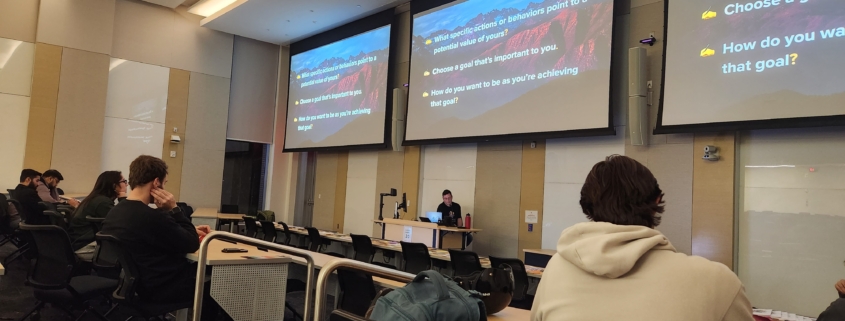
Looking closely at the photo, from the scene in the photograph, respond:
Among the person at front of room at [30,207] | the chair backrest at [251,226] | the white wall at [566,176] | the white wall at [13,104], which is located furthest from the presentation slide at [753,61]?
the white wall at [13,104]

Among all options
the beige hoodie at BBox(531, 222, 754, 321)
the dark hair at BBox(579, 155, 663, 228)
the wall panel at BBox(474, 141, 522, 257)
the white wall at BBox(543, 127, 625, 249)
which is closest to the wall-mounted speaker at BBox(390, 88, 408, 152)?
the wall panel at BBox(474, 141, 522, 257)

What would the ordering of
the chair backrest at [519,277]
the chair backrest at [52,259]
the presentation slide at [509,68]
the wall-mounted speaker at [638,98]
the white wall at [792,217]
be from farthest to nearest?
the presentation slide at [509,68], the wall-mounted speaker at [638,98], the white wall at [792,217], the chair backrest at [519,277], the chair backrest at [52,259]

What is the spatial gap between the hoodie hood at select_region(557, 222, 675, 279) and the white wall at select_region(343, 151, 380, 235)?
26.8 ft

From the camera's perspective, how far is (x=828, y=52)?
14.7 feet

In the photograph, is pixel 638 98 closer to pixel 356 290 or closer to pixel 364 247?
pixel 364 247

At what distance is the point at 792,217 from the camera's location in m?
4.95

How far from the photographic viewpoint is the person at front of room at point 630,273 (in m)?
1.14

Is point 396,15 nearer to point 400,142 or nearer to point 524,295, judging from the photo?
point 400,142

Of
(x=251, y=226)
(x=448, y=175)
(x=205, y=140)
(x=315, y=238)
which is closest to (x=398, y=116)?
(x=448, y=175)

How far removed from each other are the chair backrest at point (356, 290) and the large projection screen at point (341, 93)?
5.71 metres

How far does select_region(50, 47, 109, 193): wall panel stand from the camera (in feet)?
29.9

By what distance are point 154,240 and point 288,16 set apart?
24.8 ft

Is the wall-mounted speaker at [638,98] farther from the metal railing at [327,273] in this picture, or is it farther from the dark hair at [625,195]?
the dark hair at [625,195]

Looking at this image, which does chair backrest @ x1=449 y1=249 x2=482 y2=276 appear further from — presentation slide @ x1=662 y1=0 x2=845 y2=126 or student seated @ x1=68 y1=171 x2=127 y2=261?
student seated @ x1=68 y1=171 x2=127 y2=261
